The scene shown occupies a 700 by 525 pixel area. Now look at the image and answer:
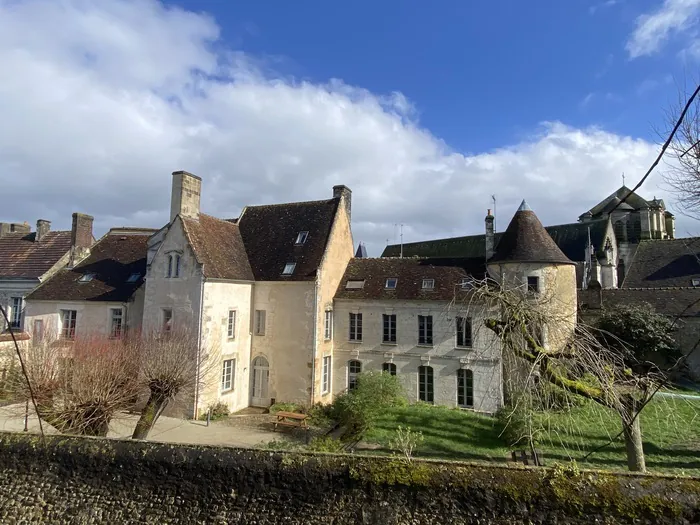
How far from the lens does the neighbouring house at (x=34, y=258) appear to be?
22422mm

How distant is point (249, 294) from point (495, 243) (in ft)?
86.2

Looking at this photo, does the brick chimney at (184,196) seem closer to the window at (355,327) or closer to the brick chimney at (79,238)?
the brick chimney at (79,238)

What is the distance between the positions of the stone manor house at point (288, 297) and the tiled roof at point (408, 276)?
71 mm

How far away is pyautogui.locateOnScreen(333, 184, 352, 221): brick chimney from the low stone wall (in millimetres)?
16535

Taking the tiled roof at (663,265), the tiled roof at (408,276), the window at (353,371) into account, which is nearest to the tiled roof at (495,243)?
the tiled roof at (663,265)

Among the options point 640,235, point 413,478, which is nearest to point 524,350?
point 413,478

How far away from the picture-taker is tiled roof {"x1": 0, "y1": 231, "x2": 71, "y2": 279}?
22981 millimetres

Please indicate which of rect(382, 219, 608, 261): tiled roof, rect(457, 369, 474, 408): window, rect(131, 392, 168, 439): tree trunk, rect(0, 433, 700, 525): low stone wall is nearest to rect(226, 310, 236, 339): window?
rect(131, 392, 168, 439): tree trunk

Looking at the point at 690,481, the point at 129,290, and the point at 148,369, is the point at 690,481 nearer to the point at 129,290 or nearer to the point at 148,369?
the point at 148,369

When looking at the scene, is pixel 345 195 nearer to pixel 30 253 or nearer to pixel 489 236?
pixel 489 236

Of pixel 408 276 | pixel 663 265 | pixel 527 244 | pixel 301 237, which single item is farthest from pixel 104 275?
pixel 663 265

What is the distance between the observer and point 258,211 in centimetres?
2425

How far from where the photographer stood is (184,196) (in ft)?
62.7

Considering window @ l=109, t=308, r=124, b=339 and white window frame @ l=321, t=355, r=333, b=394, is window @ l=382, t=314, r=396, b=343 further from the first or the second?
window @ l=109, t=308, r=124, b=339
